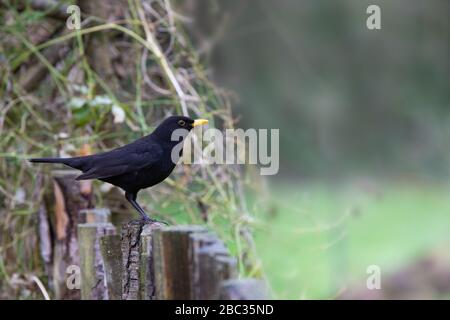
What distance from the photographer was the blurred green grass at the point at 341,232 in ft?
15.8

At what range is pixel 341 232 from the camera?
4801mm

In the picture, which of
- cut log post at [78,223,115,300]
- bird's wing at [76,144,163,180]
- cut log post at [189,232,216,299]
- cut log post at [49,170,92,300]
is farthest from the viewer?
cut log post at [49,170,92,300]

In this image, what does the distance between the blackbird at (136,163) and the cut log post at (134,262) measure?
0.85 m

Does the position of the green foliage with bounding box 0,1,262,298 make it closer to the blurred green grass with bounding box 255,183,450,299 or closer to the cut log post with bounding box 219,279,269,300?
the blurred green grass with bounding box 255,183,450,299

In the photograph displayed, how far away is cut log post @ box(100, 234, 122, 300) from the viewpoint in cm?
279

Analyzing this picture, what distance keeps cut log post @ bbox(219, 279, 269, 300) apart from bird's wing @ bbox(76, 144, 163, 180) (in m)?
1.69

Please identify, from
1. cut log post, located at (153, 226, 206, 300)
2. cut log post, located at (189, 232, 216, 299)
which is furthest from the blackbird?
cut log post, located at (189, 232, 216, 299)

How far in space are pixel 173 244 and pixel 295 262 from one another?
4.10 metres

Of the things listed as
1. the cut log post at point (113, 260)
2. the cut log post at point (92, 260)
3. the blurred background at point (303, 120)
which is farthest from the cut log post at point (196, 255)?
the blurred background at point (303, 120)

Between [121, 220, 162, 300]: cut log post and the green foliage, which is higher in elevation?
the green foliage

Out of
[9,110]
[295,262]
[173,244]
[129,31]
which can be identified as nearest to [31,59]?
[9,110]

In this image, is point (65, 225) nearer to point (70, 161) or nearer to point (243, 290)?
point (70, 161)

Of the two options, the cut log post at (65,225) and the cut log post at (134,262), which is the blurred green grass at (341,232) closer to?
the cut log post at (65,225)

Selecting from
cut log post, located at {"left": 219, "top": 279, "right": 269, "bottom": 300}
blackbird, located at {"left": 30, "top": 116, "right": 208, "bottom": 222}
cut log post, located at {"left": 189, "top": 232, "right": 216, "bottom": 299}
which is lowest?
cut log post, located at {"left": 219, "top": 279, "right": 269, "bottom": 300}
